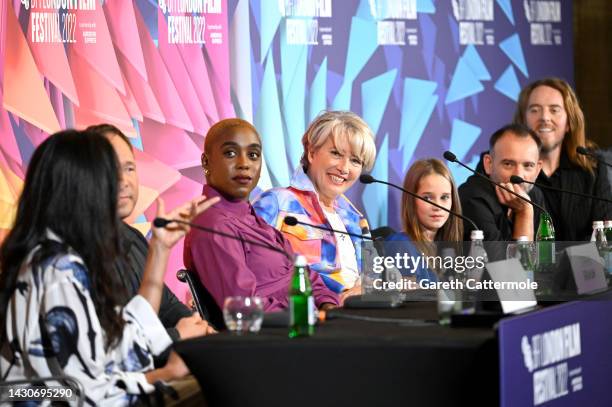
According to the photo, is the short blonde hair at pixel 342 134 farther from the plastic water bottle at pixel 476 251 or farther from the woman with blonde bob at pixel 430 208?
the plastic water bottle at pixel 476 251

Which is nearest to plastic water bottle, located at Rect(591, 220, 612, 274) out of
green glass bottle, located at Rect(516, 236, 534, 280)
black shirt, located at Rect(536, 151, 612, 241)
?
green glass bottle, located at Rect(516, 236, 534, 280)

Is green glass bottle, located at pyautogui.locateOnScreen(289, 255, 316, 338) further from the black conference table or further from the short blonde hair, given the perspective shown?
the short blonde hair

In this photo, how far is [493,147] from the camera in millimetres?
4742

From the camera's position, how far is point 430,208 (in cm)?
439

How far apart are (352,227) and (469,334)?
211 centimetres

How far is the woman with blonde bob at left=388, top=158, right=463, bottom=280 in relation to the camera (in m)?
4.37

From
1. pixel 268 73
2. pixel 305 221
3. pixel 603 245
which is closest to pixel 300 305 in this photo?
pixel 305 221

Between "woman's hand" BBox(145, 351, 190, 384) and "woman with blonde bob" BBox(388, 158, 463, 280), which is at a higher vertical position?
"woman with blonde bob" BBox(388, 158, 463, 280)

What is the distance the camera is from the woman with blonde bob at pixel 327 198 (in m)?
4.25

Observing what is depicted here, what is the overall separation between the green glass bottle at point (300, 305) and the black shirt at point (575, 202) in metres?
2.66

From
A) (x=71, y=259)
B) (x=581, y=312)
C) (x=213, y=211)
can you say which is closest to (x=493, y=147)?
(x=213, y=211)

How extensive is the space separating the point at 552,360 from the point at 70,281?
1201mm

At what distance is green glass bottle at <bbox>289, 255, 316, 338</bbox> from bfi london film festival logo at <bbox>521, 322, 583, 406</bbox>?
52 cm

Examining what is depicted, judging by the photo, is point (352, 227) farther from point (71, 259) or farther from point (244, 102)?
point (71, 259)
